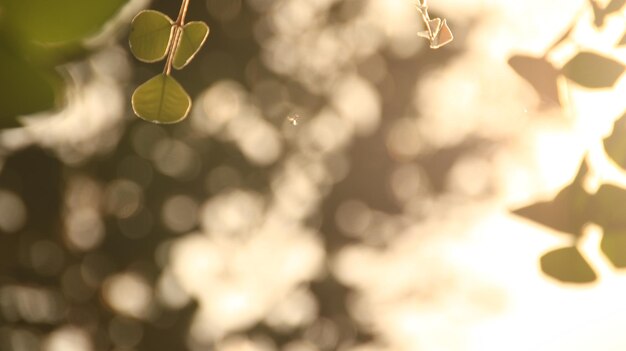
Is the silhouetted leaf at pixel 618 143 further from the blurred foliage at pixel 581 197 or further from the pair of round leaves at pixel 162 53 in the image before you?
the pair of round leaves at pixel 162 53

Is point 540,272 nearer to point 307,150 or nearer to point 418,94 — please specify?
point 418,94

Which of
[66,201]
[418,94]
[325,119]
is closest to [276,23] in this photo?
[325,119]

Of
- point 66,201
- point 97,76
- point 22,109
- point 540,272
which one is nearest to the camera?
point 22,109

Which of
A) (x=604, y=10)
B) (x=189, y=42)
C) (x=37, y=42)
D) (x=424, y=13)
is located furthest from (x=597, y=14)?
(x=37, y=42)

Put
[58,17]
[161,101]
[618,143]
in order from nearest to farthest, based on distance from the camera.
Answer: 1. [58,17]
2. [161,101]
3. [618,143]

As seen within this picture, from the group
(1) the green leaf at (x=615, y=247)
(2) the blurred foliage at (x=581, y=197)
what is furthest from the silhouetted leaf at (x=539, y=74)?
(1) the green leaf at (x=615, y=247)

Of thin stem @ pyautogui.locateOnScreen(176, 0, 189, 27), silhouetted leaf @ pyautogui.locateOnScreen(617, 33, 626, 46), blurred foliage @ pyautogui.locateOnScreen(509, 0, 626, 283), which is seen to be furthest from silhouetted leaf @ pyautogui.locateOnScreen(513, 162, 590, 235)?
thin stem @ pyautogui.locateOnScreen(176, 0, 189, 27)

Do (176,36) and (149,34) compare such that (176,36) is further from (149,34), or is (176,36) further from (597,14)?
(597,14)
